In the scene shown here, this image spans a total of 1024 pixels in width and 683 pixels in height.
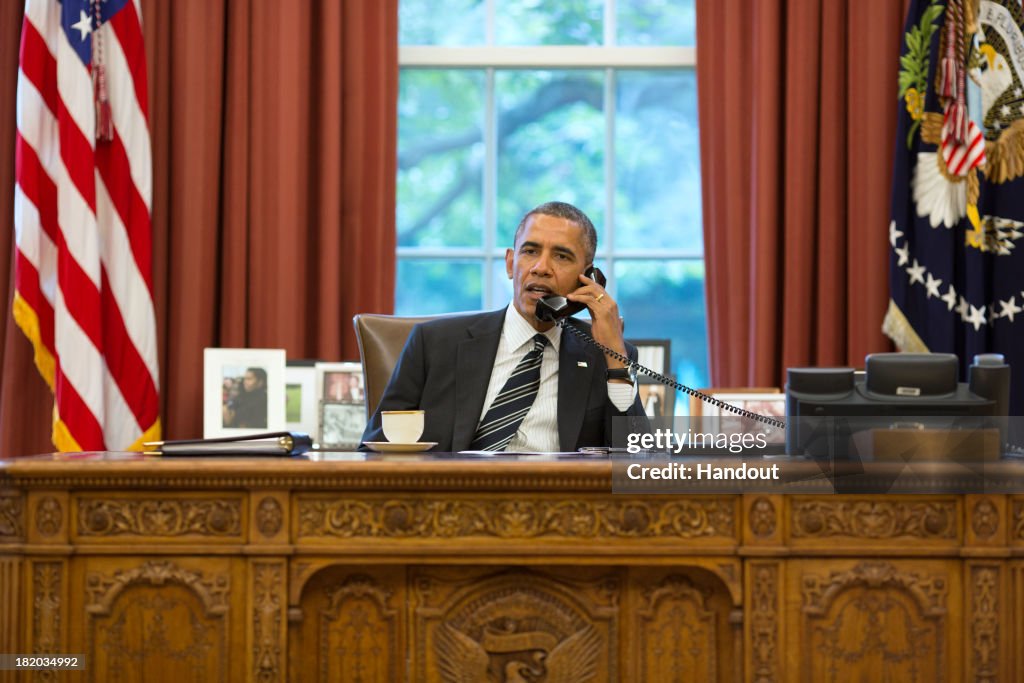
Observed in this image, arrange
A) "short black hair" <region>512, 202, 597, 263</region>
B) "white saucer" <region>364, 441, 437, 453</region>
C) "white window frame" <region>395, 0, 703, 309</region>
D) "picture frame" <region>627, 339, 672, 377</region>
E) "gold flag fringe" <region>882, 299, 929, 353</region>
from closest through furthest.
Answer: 1. "white saucer" <region>364, 441, 437, 453</region>
2. "short black hair" <region>512, 202, 597, 263</region>
3. "picture frame" <region>627, 339, 672, 377</region>
4. "gold flag fringe" <region>882, 299, 929, 353</region>
5. "white window frame" <region>395, 0, 703, 309</region>

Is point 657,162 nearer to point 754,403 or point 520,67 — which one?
point 520,67

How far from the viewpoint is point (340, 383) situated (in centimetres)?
354

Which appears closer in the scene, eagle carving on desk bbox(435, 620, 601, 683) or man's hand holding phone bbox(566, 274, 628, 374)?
eagle carving on desk bbox(435, 620, 601, 683)

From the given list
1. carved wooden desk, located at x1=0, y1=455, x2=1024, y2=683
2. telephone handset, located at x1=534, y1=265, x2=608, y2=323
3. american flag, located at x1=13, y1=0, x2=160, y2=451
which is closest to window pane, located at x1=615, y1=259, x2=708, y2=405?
telephone handset, located at x1=534, y1=265, x2=608, y2=323

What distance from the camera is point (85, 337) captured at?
349cm

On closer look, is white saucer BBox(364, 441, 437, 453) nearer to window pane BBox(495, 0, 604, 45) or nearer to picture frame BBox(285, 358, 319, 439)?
picture frame BBox(285, 358, 319, 439)

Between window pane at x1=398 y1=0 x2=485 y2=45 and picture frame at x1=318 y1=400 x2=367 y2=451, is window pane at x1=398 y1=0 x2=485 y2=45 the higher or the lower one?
the higher one

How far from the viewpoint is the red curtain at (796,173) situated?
385cm

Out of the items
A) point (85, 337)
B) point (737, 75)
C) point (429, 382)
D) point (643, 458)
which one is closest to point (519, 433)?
point (429, 382)

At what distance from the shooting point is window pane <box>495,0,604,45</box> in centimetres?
414

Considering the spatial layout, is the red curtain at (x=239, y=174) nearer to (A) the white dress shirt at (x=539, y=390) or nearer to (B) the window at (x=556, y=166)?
(B) the window at (x=556, y=166)

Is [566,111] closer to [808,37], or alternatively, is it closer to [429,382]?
[808,37]

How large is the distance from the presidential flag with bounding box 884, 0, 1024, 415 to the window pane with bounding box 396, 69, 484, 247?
1.58m

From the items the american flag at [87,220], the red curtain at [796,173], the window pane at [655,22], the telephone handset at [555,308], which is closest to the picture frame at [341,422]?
the american flag at [87,220]
